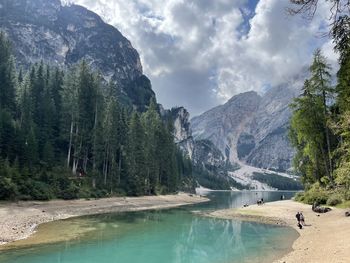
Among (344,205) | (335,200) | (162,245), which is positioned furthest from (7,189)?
(335,200)

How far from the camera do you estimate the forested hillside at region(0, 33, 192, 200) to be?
63531mm

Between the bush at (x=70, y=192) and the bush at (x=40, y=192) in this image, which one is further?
the bush at (x=70, y=192)

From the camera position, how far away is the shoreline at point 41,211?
31.0m

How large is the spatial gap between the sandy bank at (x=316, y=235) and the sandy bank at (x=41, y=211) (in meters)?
20.4

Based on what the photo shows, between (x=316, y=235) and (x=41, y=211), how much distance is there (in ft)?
103

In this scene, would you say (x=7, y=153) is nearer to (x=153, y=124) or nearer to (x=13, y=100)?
(x=13, y=100)

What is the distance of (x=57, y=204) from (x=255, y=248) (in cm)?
3404

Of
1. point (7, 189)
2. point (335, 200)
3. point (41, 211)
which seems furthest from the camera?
point (335, 200)

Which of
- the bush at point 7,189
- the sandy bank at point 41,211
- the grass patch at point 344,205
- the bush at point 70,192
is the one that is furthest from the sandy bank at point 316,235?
the bush at point 7,189

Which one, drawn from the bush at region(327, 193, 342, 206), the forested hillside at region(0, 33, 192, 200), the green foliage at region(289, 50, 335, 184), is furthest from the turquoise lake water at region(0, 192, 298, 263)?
the forested hillside at region(0, 33, 192, 200)

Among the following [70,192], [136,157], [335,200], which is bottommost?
[335,200]

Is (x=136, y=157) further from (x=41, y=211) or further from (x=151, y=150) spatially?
(x=41, y=211)

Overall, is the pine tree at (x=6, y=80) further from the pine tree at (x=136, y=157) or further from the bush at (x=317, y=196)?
the bush at (x=317, y=196)

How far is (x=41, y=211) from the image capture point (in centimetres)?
4444
